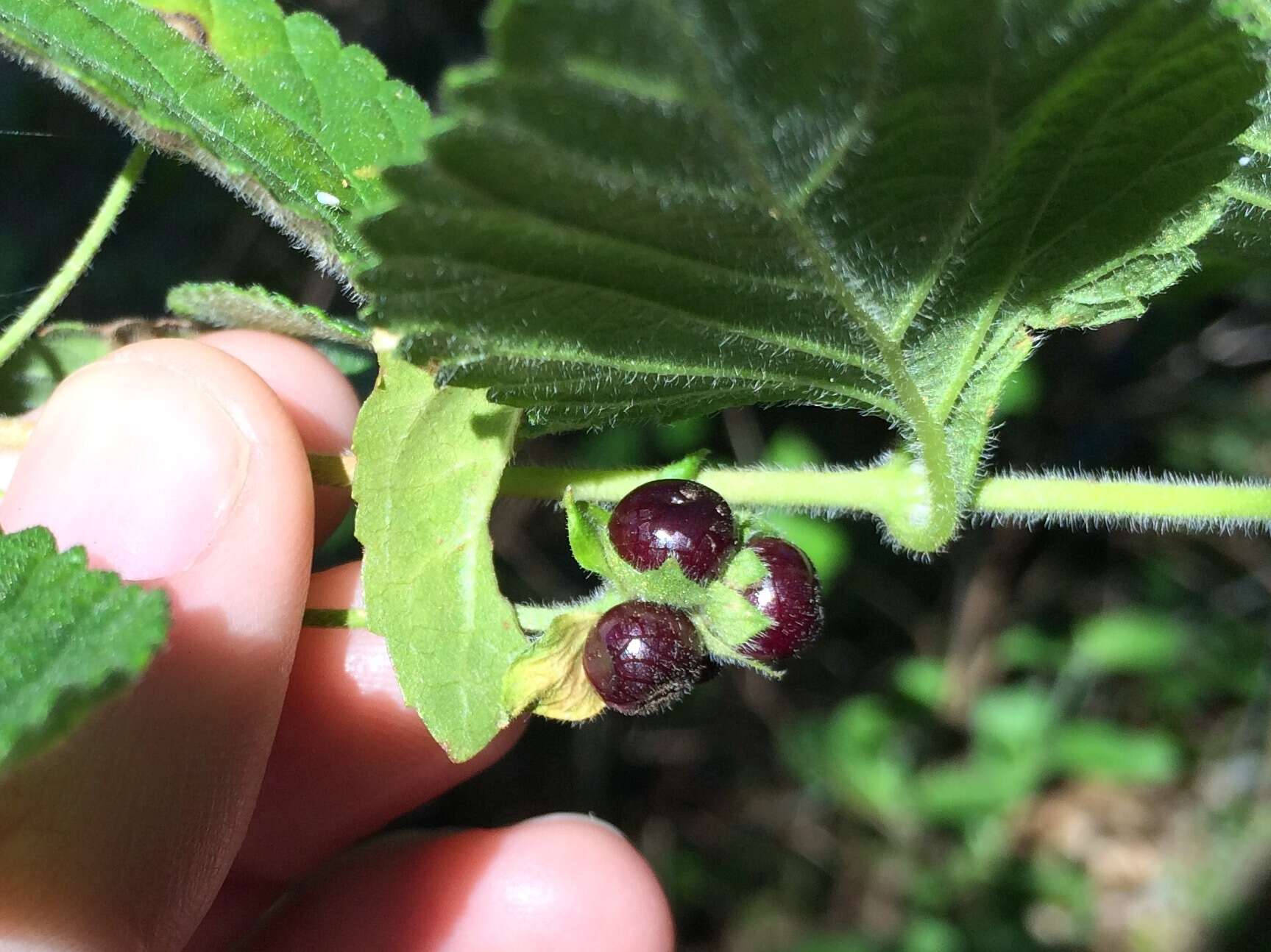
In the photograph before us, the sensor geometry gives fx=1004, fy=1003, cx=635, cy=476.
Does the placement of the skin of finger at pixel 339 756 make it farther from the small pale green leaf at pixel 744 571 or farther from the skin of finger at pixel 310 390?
the small pale green leaf at pixel 744 571

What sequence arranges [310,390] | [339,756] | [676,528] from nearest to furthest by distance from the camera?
[676,528] → [310,390] → [339,756]

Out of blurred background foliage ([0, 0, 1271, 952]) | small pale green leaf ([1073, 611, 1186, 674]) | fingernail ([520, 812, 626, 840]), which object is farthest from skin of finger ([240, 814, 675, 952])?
small pale green leaf ([1073, 611, 1186, 674])

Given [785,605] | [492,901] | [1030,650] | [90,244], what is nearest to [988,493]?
[785,605]

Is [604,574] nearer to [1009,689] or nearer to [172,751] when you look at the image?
[172,751]

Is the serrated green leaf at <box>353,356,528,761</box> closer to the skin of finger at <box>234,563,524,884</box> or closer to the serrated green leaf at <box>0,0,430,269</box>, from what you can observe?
the serrated green leaf at <box>0,0,430,269</box>

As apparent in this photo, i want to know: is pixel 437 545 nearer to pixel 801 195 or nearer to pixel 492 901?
pixel 801 195

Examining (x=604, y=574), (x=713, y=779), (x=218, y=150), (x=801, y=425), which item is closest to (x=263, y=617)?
(x=604, y=574)

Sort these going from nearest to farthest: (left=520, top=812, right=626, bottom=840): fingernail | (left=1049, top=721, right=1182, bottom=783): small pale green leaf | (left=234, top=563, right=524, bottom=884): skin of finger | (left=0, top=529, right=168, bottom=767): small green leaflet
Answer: (left=0, top=529, right=168, bottom=767): small green leaflet < (left=234, top=563, right=524, bottom=884): skin of finger < (left=520, top=812, right=626, bottom=840): fingernail < (left=1049, top=721, right=1182, bottom=783): small pale green leaf
